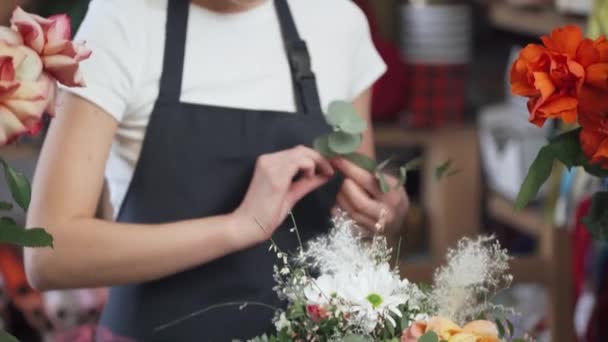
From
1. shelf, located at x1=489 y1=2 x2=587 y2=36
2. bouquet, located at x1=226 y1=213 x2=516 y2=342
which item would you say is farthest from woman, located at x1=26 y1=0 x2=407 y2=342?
shelf, located at x1=489 y1=2 x2=587 y2=36

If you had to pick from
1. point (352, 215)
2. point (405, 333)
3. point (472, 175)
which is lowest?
point (472, 175)

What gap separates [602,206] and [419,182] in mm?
2147

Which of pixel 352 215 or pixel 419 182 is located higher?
pixel 352 215

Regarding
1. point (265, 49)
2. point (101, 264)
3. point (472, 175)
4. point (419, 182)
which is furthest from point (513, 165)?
point (101, 264)

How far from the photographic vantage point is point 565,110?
1043 mm

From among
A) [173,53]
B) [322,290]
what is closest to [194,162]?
[173,53]

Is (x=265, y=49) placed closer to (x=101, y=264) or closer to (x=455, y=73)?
(x=101, y=264)

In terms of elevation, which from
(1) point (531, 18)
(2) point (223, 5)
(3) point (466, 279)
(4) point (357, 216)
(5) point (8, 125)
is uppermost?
(5) point (8, 125)

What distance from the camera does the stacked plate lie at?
310 cm

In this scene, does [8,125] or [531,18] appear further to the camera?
[531,18]

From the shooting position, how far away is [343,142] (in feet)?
4.47

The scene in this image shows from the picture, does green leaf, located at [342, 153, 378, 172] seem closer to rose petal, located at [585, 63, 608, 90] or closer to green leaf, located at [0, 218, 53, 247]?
rose petal, located at [585, 63, 608, 90]

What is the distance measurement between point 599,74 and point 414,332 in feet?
0.98

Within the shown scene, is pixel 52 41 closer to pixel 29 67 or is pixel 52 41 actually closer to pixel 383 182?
pixel 29 67
